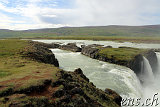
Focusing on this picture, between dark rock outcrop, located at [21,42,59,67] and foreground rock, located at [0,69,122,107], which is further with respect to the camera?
dark rock outcrop, located at [21,42,59,67]

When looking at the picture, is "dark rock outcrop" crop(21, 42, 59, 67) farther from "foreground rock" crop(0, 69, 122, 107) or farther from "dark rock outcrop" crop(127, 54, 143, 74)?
"dark rock outcrop" crop(127, 54, 143, 74)

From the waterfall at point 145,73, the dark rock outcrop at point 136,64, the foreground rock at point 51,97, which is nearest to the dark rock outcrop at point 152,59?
the waterfall at point 145,73

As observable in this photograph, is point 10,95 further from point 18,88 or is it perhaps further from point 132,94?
point 132,94

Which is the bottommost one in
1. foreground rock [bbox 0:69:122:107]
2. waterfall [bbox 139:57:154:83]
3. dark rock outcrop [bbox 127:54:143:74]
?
waterfall [bbox 139:57:154:83]

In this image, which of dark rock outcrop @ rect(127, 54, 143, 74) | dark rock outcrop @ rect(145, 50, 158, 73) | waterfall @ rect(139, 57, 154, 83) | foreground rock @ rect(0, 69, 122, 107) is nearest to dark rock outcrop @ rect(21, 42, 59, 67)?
foreground rock @ rect(0, 69, 122, 107)

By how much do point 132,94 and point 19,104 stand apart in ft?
65.2

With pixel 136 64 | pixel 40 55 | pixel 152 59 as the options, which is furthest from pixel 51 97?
pixel 152 59

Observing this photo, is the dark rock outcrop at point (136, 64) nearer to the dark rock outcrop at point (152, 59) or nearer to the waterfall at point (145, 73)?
the waterfall at point (145, 73)

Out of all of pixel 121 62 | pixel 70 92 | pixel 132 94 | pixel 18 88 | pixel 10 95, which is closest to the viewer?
pixel 10 95

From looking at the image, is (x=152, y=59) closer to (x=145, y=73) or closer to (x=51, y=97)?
(x=145, y=73)

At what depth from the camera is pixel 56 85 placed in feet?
43.0

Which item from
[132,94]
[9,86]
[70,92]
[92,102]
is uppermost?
[9,86]

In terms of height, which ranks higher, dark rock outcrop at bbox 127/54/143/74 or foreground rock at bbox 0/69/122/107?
foreground rock at bbox 0/69/122/107

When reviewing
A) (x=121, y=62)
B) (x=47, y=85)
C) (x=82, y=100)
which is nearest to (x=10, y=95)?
(x=47, y=85)
